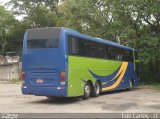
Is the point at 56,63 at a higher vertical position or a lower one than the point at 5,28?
lower

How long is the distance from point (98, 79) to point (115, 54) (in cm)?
374

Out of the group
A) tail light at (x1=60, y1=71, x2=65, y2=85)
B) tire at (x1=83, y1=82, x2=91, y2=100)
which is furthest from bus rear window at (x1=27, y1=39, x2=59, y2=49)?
tire at (x1=83, y1=82, x2=91, y2=100)

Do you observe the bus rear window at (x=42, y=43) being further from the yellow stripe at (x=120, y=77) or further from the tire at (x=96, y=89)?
the yellow stripe at (x=120, y=77)

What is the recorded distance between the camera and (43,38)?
18266 millimetres

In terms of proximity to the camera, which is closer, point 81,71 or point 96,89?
point 81,71

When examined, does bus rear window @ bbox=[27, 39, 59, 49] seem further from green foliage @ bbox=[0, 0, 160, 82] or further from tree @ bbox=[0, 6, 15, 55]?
tree @ bbox=[0, 6, 15, 55]

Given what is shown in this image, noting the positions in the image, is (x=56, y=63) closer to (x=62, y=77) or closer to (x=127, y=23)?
(x=62, y=77)

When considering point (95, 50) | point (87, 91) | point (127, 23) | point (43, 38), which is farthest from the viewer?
point (127, 23)

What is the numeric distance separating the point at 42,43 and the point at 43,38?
245 millimetres

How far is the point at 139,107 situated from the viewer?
16656 mm

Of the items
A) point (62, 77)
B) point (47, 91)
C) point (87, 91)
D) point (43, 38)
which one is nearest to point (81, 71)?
point (87, 91)

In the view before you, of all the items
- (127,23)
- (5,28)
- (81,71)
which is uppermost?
(5,28)

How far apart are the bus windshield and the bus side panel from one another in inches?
43.1

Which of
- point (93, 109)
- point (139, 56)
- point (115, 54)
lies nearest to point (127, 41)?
point (139, 56)
